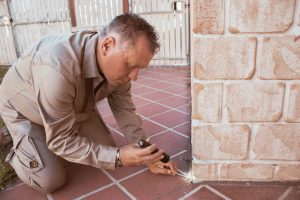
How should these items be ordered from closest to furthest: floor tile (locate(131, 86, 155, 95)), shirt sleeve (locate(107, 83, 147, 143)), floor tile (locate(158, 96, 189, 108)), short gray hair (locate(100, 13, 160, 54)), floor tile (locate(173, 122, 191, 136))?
short gray hair (locate(100, 13, 160, 54)) → shirt sleeve (locate(107, 83, 147, 143)) → floor tile (locate(173, 122, 191, 136)) → floor tile (locate(158, 96, 189, 108)) → floor tile (locate(131, 86, 155, 95))

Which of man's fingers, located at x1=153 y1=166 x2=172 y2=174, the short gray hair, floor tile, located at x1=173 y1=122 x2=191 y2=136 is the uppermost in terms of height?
the short gray hair

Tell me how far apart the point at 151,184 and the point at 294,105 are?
96cm

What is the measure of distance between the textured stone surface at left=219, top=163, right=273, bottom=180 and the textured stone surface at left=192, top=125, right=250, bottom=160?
0.07 m

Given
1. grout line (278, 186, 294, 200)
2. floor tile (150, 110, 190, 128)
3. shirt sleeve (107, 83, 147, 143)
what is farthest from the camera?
floor tile (150, 110, 190, 128)

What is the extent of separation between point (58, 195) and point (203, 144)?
0.94m

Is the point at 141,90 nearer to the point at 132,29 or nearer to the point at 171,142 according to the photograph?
the point at 171,142

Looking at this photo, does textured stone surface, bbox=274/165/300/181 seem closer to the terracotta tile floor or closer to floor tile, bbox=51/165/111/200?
the terracotta tile floor

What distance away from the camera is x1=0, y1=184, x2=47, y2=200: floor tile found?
5.83ft

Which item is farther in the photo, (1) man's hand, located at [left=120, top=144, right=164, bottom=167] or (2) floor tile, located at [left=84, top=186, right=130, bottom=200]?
(2) floor tile, located at [left=84, top=186, right=130, bottom=200]

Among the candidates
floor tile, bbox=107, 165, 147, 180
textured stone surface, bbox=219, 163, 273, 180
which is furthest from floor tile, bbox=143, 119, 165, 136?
textured stone surface, bbox=219, 163, 273, 180

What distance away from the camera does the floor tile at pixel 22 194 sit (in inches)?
69.9

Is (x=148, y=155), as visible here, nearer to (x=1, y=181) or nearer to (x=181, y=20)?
(x=1, y=181)

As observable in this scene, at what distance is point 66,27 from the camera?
713 centimetres

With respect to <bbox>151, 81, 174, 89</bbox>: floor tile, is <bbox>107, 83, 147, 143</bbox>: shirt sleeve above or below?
above
